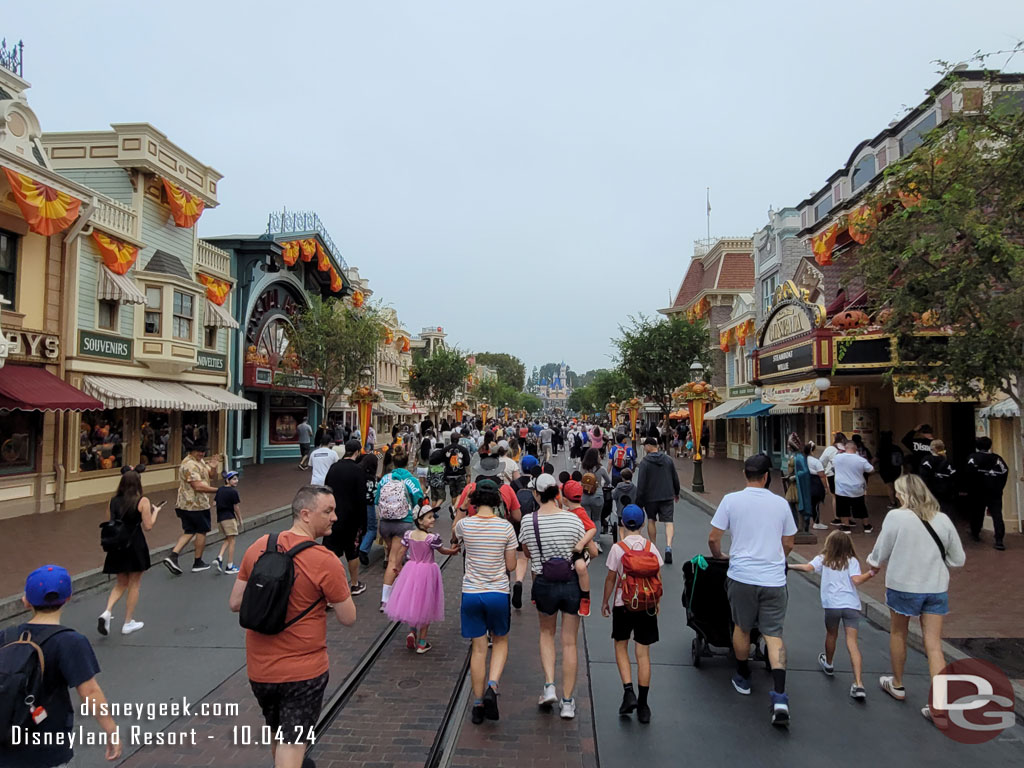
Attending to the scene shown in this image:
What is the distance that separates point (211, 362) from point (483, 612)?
19.3m

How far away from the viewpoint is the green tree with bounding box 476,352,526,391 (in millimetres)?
111250

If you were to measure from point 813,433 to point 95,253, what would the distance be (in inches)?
871

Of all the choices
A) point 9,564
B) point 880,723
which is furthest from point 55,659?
point 9,564

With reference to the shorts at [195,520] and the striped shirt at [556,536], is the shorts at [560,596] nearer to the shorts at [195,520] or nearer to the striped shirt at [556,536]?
the striped shirt at [556,536]

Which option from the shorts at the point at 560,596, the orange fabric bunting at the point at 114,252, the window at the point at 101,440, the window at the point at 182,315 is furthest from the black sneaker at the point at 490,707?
the window at the point at 182,315

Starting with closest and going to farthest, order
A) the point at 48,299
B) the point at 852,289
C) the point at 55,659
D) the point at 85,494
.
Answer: the point at 55,659
the point at 48,299
the point at 85,494
the point at 852,289

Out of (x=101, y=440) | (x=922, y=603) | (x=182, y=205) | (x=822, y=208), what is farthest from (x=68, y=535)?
(x=822, y=208)

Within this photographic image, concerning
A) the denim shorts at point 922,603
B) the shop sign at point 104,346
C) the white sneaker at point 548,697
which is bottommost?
the white sneaker at point 548,697

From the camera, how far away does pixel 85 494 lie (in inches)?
580

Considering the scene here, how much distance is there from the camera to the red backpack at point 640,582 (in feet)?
13.6

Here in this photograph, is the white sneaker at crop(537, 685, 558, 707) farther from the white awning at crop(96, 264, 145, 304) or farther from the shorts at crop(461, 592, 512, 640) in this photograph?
A: the white awning at crop(96, 264, 145, 304)

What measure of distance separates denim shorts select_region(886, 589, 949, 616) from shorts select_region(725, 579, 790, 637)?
83cm

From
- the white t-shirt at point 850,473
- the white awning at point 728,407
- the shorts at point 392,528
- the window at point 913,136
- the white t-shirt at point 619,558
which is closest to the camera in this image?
the white t-shirt at point 619,558

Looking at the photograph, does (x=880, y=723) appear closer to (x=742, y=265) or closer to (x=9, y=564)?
(x=9, y=564)
